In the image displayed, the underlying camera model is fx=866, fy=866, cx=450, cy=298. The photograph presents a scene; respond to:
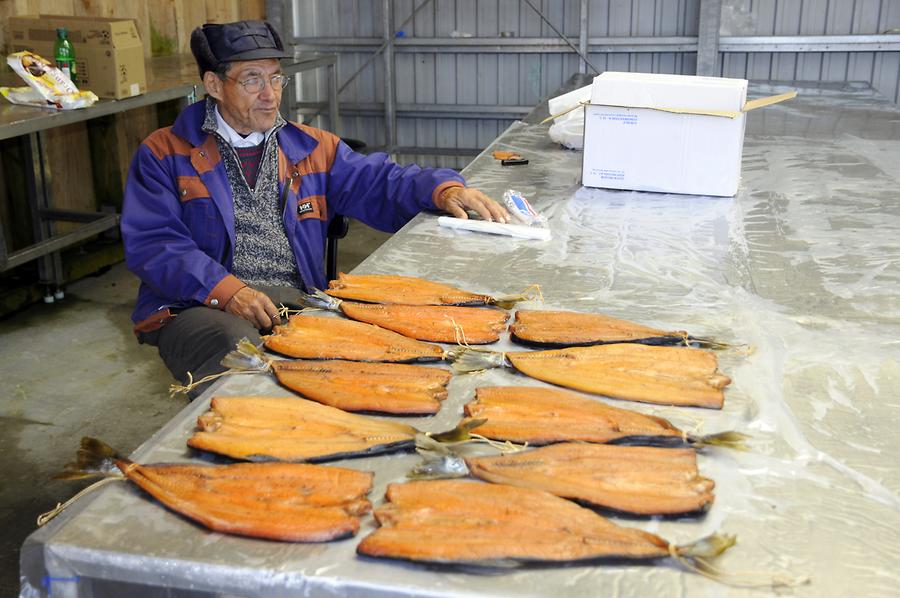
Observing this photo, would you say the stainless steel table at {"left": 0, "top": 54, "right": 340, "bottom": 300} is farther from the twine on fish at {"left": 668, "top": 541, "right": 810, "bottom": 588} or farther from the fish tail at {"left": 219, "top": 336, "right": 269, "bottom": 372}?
the twine on fish at {"left": 668, "top": 541, "right": 810, "bottom": 588}

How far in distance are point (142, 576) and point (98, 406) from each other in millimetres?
2670

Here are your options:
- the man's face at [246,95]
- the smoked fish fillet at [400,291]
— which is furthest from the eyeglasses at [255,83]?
the smoked fish fillet at [400,291]

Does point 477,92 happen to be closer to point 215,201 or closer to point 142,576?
point 215,201

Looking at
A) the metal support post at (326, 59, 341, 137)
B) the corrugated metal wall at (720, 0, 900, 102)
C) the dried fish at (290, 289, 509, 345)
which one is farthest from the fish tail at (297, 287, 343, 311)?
the corrugated metal wall at (720, 0, 900, 102)

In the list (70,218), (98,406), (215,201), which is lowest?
(98,406)

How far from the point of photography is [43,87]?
3664mm

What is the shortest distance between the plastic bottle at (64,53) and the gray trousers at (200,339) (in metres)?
2.17

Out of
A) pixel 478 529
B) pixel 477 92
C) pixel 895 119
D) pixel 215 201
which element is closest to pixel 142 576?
pixel 478 529

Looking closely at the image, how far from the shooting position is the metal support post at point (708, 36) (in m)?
6.43

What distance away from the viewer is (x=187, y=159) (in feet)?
7.82

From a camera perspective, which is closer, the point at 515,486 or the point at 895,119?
the point at 515,486

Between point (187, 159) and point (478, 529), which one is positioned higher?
point (187, 159)

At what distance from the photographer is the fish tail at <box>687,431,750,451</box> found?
127 centimetres

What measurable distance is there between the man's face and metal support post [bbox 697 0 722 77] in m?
4.87
